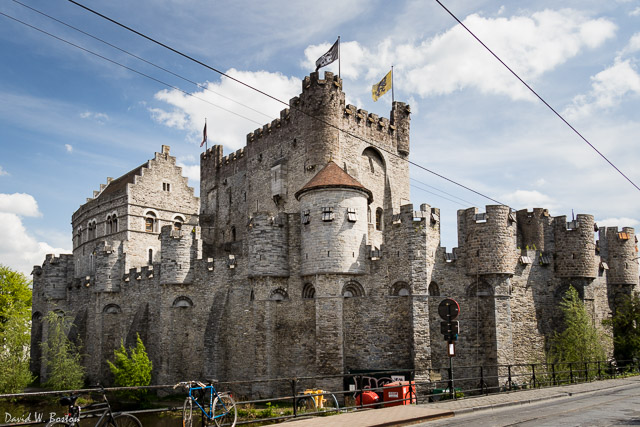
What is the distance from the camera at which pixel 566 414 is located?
13766 mm

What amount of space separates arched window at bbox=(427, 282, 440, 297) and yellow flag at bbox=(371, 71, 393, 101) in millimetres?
13909

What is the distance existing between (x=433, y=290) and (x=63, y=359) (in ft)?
82.3

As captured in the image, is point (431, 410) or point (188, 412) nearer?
point (188, 412)

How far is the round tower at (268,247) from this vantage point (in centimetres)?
2795

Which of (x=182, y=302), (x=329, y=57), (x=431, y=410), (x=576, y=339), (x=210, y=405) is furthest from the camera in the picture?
(x=182, y=302)

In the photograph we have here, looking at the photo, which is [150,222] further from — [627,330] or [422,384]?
[627,330]

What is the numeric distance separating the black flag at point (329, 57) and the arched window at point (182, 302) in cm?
1553

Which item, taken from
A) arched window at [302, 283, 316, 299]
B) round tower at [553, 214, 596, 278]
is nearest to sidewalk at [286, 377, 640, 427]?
round tower at [553, 214, 596, 278]

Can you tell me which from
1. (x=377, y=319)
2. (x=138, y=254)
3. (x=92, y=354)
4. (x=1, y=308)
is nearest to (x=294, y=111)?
(x=377, y=319)

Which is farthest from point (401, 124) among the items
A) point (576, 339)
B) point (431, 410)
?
point (431, 410)

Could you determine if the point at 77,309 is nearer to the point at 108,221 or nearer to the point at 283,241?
the point at 108,221

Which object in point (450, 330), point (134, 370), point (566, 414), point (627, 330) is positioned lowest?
point (134, 370)

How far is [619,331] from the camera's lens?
31922 mm

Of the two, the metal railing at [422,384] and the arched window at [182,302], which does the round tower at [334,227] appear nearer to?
the metal railing at [422,384]
